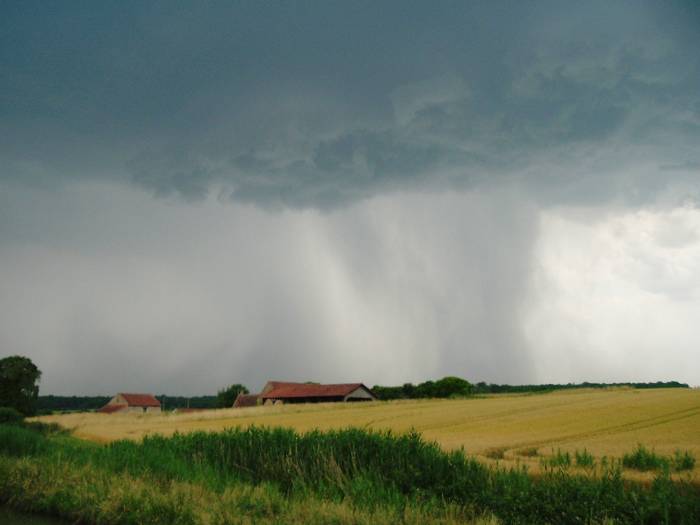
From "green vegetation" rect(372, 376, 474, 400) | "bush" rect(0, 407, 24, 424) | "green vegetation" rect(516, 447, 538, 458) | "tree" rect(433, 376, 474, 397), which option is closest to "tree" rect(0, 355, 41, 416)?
"bush" rect(0, 407, 24, 424)

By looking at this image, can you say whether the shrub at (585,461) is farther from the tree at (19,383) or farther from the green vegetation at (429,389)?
the green vegetation at (429,389)

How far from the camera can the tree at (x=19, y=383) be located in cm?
6962

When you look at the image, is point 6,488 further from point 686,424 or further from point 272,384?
point 272,384

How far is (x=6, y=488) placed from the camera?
1454 cm

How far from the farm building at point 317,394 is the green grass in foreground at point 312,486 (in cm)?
5878

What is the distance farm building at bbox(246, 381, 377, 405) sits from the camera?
75.9m

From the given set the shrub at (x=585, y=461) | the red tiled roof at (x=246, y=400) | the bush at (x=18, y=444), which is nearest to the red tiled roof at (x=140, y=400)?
the red tiled roof at (x=246, y=400)

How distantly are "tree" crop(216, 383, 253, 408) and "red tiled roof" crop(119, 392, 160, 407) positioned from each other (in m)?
15.4

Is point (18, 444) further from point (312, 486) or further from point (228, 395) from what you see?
point (228, 395)

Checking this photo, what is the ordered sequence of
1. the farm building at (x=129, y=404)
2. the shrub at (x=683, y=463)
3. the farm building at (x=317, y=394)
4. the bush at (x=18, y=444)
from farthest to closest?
the farm building at (x=129, y=404), the farm building at (x=317, y=394), the bush at (x=18, y=444), the shrub at (x=683, y=463)

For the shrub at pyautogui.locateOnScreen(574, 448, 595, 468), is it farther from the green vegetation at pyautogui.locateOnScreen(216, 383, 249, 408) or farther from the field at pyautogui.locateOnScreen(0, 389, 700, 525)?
the green vegetation at pyautogui.locateOnScreen(216, 383, 249, 408)

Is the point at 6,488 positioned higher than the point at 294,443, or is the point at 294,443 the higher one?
the point at 294,443

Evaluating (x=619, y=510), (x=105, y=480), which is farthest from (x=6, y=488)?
(x=619, y=510)

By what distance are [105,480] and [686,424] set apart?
63.4 feet
